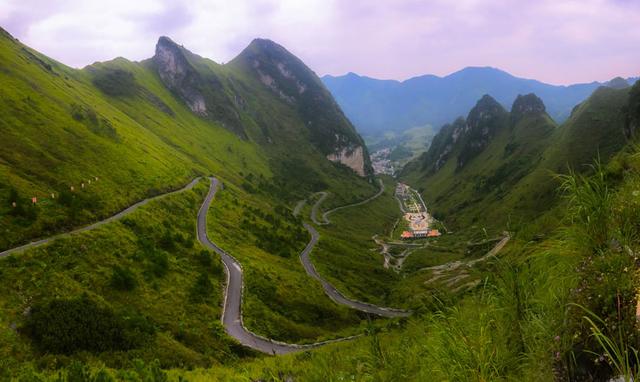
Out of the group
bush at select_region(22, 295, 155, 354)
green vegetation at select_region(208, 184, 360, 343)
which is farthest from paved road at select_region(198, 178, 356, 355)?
bush at select_region(22, 295, 155, 354)

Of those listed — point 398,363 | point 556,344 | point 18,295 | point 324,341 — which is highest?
point 556,344

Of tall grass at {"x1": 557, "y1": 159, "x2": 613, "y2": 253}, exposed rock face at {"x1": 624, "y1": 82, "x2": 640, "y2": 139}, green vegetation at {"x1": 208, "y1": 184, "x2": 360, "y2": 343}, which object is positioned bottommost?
green vegetation at {"x1": 208, "y1": 184, "x2": 360, "y2": 343}

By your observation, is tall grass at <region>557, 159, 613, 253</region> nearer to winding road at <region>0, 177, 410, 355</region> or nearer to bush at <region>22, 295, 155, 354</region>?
winding road at <region>0, 177, 410, 355</region>

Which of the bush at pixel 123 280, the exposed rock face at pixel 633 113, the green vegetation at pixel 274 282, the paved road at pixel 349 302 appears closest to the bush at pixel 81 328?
the bush at pixel 123 280

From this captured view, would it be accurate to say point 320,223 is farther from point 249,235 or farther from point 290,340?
point 290,340

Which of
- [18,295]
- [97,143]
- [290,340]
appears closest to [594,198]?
[18,295]

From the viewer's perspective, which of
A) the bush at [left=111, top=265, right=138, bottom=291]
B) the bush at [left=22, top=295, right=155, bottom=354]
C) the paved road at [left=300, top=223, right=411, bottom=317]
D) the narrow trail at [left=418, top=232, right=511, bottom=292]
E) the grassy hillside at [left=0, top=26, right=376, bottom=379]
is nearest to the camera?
the bush at [left=22, top=295, right=155, bottom=354]

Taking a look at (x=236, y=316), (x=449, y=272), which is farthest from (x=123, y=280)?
(x=449, y=272)
